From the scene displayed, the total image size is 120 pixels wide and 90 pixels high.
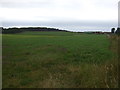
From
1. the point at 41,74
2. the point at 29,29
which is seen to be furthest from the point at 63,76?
the point at 29,29

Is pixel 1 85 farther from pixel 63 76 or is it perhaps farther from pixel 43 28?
pixel 43 28

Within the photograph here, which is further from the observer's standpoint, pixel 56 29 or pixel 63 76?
pixel 56 29

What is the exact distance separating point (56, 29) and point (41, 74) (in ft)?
386

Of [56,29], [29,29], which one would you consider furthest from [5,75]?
[56,29]

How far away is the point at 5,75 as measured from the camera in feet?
30.5

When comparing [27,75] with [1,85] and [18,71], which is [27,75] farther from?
[1,85]

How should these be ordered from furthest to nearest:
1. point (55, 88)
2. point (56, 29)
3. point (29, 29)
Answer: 1. point (56, 29)
2. point (29, 29)
3. point (55, 88)

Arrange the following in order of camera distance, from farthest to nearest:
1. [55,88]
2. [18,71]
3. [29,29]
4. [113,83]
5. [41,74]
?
[29,29] → [18,71] → [41,74] → [55,88] → [113,83]

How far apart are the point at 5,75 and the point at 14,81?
1.27 metres

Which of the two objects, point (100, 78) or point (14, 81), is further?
point (14, 81)

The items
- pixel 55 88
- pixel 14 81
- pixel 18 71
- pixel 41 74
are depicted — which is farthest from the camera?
pixel 18 71

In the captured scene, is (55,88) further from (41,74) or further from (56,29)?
(56,29)

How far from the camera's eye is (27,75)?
30.2 ft

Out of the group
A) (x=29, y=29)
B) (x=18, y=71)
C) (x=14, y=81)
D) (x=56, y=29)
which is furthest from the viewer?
(x=56, y=29)
